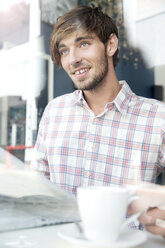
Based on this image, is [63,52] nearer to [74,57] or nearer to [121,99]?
[74,57]

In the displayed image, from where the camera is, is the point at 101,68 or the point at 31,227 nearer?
the point at 31,227

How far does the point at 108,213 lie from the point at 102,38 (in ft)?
1.82

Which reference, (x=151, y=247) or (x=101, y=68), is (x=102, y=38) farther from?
(x=151, y=247)

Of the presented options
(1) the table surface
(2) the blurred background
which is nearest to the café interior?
(2) the blurred background

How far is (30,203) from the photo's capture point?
362mm

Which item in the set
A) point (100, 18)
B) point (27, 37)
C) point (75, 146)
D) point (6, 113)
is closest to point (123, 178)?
point (75, 146)

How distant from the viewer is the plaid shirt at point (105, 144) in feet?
2.13

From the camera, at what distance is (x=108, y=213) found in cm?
24

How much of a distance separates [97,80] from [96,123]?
0.10 m

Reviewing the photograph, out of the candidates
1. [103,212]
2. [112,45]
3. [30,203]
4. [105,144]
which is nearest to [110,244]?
[103,212]

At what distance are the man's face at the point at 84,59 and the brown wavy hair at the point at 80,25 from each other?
0.01m

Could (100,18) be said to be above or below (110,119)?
above

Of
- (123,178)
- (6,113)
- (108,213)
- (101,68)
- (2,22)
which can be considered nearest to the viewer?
(108,213)

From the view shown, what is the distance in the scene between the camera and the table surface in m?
0.27
